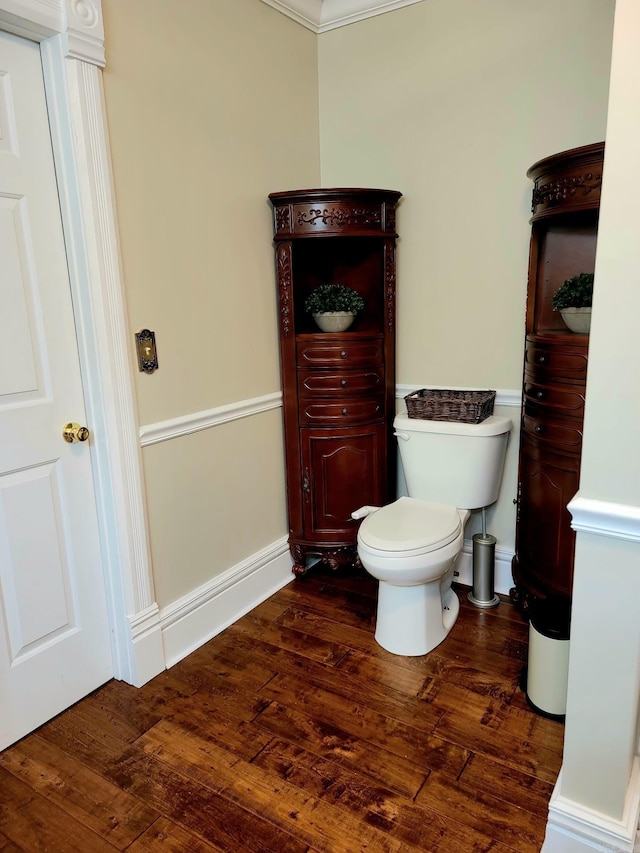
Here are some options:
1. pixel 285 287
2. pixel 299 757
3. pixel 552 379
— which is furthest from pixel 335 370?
pixel 299 757

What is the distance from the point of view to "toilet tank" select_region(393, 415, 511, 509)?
2.35 meters

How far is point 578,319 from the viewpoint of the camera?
6.62ft

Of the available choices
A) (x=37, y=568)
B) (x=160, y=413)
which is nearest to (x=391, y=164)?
(x=160, y=413)

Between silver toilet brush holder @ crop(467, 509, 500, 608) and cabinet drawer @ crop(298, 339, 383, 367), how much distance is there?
930 millimetres

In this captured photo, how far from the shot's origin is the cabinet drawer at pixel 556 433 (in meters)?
1.99

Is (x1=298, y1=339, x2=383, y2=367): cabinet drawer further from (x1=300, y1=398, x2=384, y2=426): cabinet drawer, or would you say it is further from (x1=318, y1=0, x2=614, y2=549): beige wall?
(x1=318, y1=0, x2=614, y2=549): beige wall

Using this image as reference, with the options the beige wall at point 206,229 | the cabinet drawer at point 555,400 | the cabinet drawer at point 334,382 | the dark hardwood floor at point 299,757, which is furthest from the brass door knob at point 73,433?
the cabinet drawer at point 555,400

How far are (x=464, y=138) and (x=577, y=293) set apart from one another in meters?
0.91

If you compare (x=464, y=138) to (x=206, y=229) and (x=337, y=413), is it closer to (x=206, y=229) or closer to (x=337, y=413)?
(x=206, y=229)

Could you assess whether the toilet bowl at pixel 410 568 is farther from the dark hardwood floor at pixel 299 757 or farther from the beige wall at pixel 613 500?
the beige wall at pixel 613 500

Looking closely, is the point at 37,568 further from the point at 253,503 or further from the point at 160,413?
the point at 253,503

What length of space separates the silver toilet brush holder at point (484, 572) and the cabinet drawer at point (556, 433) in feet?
1.90

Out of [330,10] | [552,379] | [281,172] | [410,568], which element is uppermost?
[330,10]

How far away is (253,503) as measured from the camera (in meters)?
2.55
